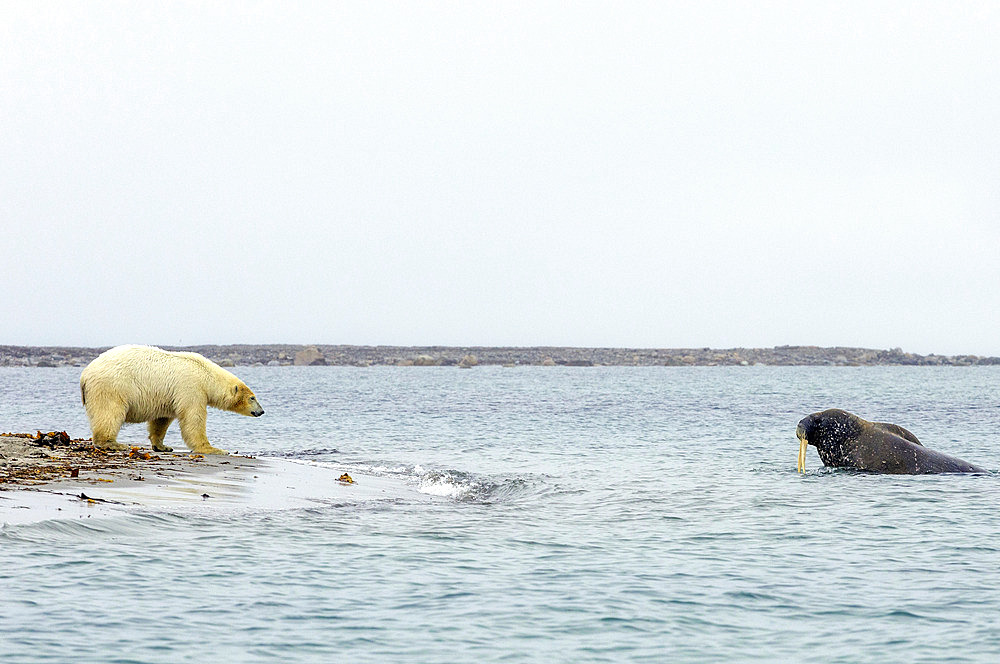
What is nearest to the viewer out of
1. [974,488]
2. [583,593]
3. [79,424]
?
[583,593]

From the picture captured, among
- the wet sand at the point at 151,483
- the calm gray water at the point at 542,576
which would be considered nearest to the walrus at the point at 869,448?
the calm gray water at the point at 542,576

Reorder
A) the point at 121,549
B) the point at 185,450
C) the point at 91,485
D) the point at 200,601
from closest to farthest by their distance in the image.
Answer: the point at 200,601 → the point at 121,549 → the point at 91,485 → the point at 185,450

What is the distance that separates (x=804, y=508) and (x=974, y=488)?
12.4ft

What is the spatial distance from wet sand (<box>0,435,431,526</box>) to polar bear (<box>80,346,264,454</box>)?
61 cm

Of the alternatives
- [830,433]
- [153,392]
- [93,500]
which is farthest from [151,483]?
[830,433]

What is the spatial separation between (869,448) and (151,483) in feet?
41.3

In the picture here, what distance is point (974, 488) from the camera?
52.7 ft

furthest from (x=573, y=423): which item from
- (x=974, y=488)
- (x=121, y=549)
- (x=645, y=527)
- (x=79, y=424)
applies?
(x=121, y=549)

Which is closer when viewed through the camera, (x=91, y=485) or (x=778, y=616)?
(x=778, y=616)

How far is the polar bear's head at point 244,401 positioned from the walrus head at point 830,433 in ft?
35.1

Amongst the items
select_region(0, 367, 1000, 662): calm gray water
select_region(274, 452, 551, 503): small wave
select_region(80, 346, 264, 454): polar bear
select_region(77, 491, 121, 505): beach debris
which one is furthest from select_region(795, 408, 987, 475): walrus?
select_region(77, 491, 121, 505): beach debris

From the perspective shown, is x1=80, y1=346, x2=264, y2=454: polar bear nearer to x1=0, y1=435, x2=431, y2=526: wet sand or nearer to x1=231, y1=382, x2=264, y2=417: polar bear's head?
x1=231, y1=382, x2=264, y2=417: polar bear's head

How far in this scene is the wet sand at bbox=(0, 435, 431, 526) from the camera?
1231cm

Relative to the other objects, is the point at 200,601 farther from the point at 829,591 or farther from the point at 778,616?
the point at 829,591
